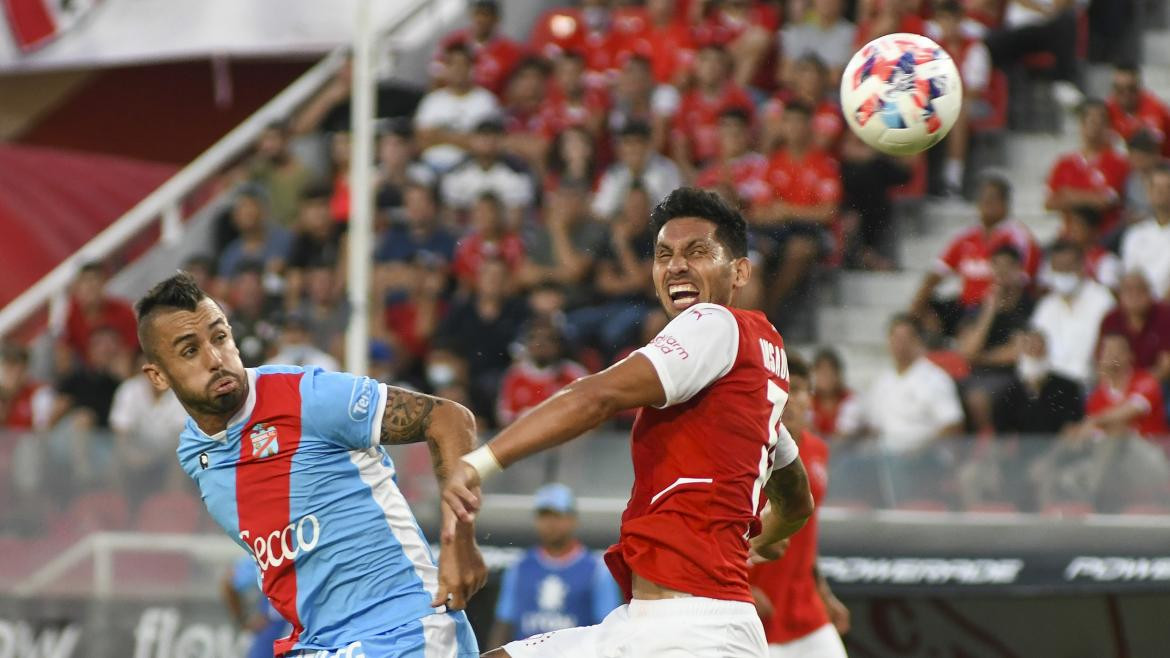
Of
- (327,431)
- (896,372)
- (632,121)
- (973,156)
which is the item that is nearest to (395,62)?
(632,121)

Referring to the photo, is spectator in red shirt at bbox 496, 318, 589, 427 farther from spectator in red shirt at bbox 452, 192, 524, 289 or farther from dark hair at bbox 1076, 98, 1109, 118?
dark hair at bbox 1076, 98, 1109, 118

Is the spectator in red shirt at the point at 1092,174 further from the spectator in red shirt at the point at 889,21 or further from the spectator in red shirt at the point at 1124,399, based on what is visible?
the spectator in red shirt at the point at 1124,399

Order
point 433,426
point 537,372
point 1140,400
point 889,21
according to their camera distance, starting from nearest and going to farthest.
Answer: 1. point 433,426
2. point 1140,400
3. point 537,372
4. point 889,21

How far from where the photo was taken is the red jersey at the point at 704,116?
13.5 metres

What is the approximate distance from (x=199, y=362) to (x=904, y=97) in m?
2.98

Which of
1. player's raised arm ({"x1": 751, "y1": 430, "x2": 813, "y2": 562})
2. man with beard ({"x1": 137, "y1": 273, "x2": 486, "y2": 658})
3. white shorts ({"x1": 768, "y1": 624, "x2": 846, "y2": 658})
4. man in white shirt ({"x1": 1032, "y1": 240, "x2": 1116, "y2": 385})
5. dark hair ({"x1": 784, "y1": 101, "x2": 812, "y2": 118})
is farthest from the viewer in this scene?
dark hair ({"x1": 784, "y1": 101, "x2": 812, "y2": 118})

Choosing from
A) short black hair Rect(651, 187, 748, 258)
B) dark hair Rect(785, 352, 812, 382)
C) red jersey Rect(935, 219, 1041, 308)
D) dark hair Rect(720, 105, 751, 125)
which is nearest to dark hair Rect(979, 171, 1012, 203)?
red jersey Rect(935, 219, 1041, 308)

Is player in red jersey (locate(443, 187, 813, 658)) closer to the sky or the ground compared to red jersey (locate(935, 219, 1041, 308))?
closer to the sky

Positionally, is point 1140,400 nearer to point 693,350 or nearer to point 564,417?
point 693,350

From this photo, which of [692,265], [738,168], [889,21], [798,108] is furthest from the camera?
[889,21]

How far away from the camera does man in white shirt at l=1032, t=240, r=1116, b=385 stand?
36.1 ft

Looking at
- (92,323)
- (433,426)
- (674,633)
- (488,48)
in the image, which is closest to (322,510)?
(433,426)

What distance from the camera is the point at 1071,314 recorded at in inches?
440

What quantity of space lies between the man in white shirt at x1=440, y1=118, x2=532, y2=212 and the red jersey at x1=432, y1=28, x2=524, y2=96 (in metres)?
1.39
